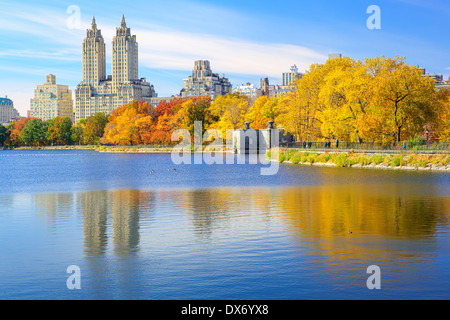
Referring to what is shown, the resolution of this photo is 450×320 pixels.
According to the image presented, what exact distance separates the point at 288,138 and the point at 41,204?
6558 cm

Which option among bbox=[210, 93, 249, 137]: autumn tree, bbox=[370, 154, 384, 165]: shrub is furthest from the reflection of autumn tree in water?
bbox=[210, 93, 249, 137]: autumn tree

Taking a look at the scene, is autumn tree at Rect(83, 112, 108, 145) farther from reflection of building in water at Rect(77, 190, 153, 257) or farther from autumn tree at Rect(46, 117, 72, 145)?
reflection of building in water at Rect(77, 190, 153, 257)

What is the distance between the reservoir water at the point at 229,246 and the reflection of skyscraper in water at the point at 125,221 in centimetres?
5

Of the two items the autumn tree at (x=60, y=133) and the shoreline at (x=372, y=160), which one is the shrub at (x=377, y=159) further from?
the autumn tree at (x=60, y=133)

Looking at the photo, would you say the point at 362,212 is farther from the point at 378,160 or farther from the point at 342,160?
the point at 342,160

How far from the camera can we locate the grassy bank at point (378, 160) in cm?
4309

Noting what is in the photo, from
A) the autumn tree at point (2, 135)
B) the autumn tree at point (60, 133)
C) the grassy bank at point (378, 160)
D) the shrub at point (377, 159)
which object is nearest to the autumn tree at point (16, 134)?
the autumn tree at point (2, 135)

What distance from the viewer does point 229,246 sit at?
45.6 ft

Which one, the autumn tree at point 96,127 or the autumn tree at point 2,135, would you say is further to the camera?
the autumn tree at point 2,135

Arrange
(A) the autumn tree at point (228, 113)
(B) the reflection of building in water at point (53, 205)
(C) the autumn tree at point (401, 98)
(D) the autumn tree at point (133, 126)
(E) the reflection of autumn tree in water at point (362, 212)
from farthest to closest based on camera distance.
Result: (D) the autumn tree at point (133, 126)
(A) the autumn tree at point (228, 113)
(C) the autumn tree at point (401, 98)
(B) the reflection of building in water at point (53, 205)
(E) the reflection of autumn tree in water at point (362, 212)

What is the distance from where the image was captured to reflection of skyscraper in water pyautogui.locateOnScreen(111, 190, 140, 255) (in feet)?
46.3

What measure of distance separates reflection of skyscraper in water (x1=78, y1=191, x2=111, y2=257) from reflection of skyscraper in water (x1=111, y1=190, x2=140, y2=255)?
0.36 m

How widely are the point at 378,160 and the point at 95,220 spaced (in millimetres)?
35371

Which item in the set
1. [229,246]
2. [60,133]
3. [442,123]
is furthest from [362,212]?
[60,133]
